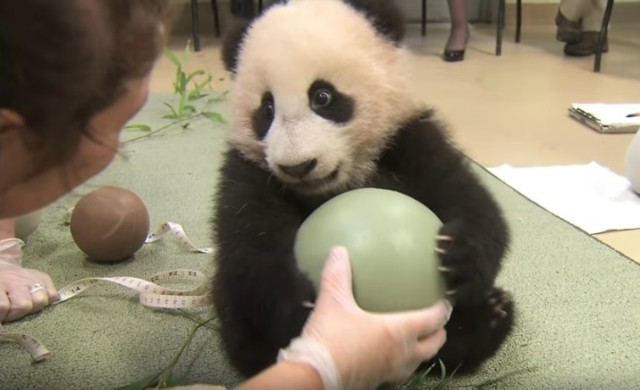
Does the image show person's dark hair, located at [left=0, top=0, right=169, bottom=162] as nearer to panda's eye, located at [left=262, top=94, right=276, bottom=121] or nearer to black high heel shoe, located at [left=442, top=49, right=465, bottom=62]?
panda's eye, located at [left=262, top=94, right=276, bottom=121]

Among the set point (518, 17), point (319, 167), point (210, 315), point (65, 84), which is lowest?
point (518, 17)

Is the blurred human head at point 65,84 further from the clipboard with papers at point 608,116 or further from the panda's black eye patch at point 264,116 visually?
the clipboard with papers at point 608,116

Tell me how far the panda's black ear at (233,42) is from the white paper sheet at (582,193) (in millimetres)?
902

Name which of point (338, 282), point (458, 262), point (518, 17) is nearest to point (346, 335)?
point (338, 282)

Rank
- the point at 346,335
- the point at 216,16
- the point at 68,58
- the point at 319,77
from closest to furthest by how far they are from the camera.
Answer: the point at 68,58 < the point at 346,335 < the point at 319,77 < the point at 216,16

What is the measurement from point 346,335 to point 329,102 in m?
0.30

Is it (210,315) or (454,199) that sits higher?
(454,199)

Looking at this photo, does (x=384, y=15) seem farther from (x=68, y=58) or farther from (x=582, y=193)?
(x=582, y=193)

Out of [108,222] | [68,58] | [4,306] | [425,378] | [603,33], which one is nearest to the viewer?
[68,58]

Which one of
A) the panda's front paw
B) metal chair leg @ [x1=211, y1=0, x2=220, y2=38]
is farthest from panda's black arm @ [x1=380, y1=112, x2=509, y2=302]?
metal chair leg @ [x1=211, y1=0, x2=220, y2=38]

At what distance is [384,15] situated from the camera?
990mm

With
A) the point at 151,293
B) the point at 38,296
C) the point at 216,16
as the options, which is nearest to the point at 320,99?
the point at 151,293

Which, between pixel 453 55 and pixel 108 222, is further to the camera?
pixel 453 55

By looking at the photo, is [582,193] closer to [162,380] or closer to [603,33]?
[162,380]
